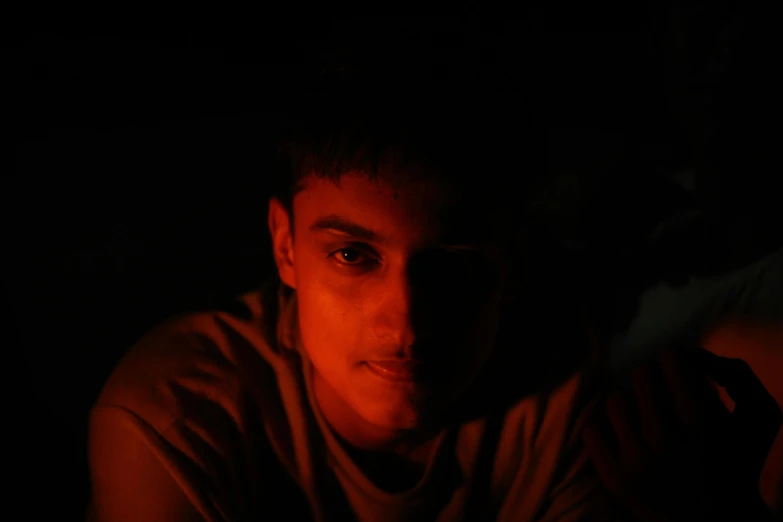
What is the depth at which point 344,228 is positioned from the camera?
0.75 metres

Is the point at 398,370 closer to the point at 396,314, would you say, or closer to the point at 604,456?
the point at 396,314

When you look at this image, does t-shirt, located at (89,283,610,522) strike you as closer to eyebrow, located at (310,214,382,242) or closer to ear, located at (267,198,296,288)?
ear, located at (267,198,296,288)

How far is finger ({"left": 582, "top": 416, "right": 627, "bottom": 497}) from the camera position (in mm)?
861

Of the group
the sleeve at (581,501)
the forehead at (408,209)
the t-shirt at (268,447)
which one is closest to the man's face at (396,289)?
the forehead at (408,209)

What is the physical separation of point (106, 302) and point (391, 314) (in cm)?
36

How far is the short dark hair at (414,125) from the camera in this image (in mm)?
733

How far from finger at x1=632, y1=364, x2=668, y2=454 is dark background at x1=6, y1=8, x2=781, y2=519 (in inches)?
10.0

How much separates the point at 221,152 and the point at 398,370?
0.34 m

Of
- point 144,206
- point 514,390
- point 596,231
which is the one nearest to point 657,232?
point 596,231

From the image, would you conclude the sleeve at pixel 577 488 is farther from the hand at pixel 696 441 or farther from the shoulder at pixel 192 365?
the shoulder at pixel 192 365

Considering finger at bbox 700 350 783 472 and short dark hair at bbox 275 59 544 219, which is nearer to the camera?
short dark hair at bbox 275 59 544 219

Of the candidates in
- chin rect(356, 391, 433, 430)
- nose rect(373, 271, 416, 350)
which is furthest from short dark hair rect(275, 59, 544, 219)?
chin rect(356, 391, 433, 430)

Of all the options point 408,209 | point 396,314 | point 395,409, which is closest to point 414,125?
point 408,209

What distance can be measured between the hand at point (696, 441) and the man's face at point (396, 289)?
0.66 feet
